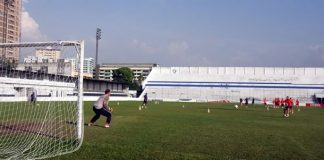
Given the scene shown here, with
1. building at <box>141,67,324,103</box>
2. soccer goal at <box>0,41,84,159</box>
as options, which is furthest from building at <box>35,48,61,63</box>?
building at <box>141,67,324,103</box>

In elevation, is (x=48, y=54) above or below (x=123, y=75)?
below

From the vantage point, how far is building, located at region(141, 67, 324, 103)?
90562 millimetres

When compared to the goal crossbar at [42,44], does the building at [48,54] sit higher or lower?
lower

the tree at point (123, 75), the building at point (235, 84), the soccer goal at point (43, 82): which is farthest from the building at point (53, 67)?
the tree at point (123, 75)

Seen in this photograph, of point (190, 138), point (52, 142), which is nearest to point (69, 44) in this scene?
point (52, 142)

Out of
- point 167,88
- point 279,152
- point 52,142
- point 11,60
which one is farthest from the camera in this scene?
point 167,88

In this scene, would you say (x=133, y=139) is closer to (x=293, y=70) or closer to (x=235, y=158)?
(x=235, y=158)

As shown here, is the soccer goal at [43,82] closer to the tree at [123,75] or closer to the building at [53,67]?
the building at [53,67]

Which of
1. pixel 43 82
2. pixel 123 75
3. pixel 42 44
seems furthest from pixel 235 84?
pixel 42 44

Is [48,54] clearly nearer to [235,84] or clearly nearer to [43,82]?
[43,82]

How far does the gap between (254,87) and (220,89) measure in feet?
28.6

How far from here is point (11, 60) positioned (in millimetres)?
16203

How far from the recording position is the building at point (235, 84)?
297ft

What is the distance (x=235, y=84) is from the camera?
315 ft
